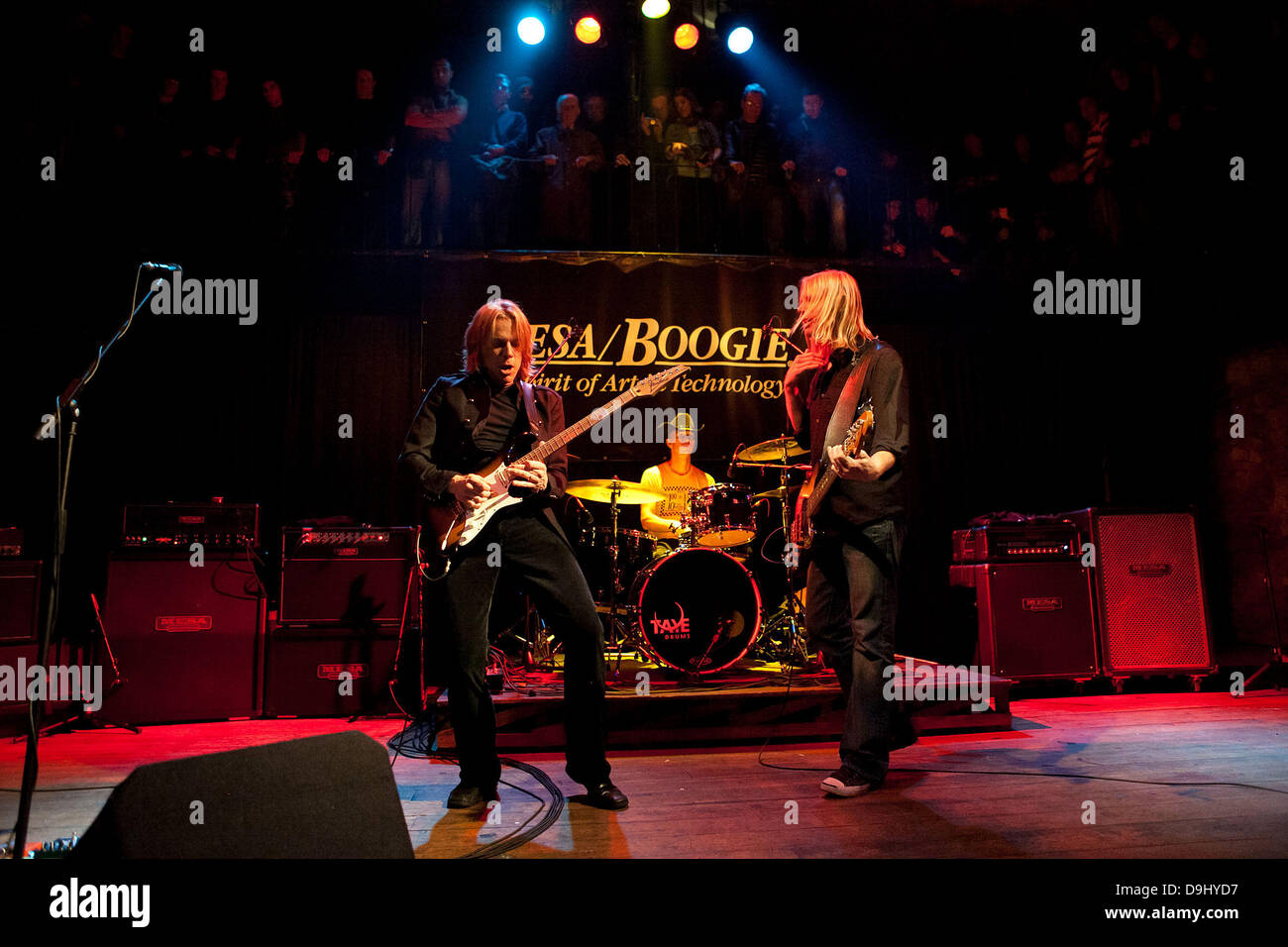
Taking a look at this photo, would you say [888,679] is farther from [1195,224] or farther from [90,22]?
[90,22]

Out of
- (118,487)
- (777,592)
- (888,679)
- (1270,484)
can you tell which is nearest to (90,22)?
(118,487)

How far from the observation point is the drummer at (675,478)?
6316 millimetres

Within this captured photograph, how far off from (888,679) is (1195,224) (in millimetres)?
6336

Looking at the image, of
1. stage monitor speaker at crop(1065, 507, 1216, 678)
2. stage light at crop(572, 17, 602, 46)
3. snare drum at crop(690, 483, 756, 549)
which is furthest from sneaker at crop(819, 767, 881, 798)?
stage light at crop(572, 17, 602, 46)

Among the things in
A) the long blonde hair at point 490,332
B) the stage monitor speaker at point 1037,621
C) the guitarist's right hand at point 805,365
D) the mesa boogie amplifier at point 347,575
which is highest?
the long blonde hair at point 490,332

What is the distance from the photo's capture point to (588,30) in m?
8.41

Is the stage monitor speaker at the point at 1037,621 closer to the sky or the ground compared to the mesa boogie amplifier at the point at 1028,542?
closer to the ground

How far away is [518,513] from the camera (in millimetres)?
3092

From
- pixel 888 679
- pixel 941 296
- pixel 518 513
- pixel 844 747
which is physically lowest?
pixel 844 747

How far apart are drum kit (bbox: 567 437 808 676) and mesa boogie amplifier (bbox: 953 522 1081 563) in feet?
5.17

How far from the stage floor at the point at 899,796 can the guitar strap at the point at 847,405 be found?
1.42m

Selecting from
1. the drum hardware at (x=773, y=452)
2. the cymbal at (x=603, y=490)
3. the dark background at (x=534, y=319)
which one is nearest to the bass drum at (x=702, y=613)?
the drum hardware at (x=773, y=452)

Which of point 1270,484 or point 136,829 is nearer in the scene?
point 136,829

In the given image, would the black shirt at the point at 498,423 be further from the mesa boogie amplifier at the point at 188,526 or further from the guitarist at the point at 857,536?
the mesa boogie amplifier at the point at 188,526
